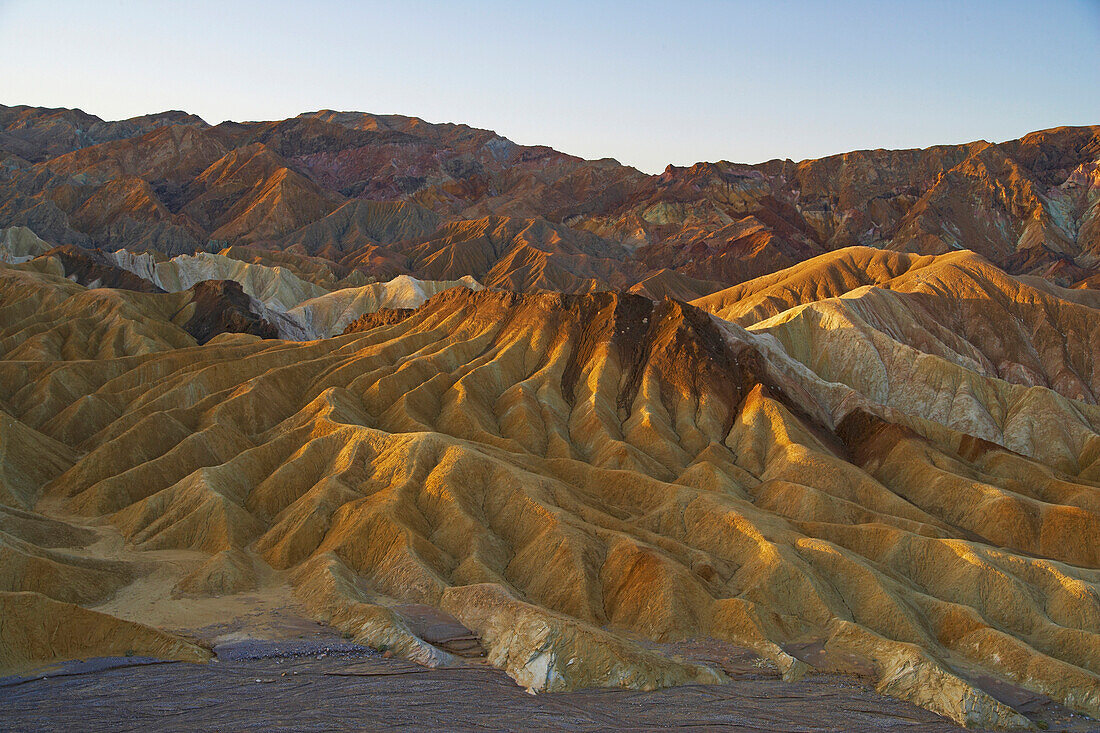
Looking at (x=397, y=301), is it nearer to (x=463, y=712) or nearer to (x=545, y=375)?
(x=545, y=375)

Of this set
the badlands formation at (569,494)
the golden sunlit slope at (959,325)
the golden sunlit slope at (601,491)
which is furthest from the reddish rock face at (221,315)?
the golden sunlit slope at (959,325)

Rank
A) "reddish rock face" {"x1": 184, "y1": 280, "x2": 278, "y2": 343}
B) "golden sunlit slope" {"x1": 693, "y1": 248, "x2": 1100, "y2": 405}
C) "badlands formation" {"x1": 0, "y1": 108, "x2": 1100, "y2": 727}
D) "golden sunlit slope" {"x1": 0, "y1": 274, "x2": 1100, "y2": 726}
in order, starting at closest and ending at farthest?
1. "badlands formation" {"x1": 0, "y1": 108, "x2": 1100, "y2": 727}
2. "golden sunlit slope" {"x1": 0, "y1": 274, "x2": 1100, "y2": 726}
3. "golden sunlit slope" {"x1": 693, "y1": 248, "x2": 1100, "y2": 405}
4. "reddish rock face" {"x1": 184, "y1": 280, "x2": 278, "y2": 343}

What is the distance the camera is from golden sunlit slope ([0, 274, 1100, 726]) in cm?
5019

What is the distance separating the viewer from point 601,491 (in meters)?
69.6

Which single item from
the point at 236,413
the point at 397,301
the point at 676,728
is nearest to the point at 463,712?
the point at 676,728

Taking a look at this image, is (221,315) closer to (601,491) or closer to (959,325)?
(601,491)

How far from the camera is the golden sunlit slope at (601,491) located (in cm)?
5019

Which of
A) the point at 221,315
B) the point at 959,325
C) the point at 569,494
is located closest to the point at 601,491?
the point at 569,494

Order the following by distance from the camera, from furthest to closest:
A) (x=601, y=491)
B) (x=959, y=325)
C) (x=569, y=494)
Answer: (x=959, y=325) → (x=601, y=491) → (x=569, y=494)

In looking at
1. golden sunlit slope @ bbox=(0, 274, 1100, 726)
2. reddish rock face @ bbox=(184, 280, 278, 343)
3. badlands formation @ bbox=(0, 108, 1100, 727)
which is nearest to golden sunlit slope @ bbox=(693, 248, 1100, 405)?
badlands formation @ bbox=(0, 108, 1100, 727)

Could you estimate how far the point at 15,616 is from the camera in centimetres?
4225

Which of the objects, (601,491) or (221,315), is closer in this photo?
(601,491)

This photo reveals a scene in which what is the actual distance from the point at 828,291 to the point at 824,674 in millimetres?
119564

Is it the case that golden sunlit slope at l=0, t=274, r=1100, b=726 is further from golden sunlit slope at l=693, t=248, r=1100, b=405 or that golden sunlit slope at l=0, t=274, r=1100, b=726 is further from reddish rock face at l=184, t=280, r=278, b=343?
reddish rock face at l=184, t=280, r=278, b=343
